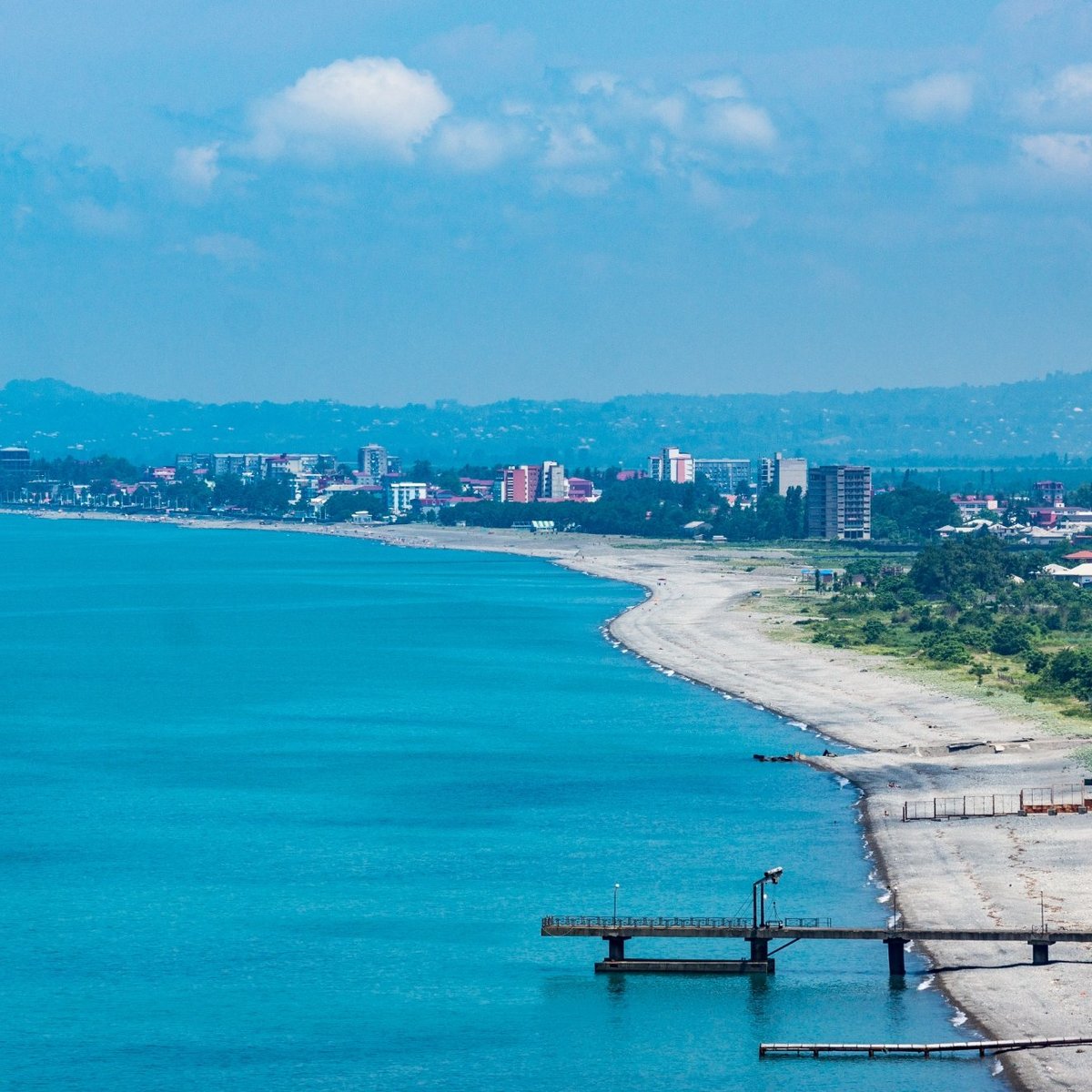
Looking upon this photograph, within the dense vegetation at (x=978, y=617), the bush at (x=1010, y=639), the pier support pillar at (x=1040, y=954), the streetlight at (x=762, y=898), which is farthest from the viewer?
the bush at (x=1010, y=639)

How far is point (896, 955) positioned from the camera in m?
37.1

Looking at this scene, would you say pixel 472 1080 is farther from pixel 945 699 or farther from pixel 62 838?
pixel 945 699

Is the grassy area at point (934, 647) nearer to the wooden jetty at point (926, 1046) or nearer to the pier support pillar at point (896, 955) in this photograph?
the pier support pillar at point (896, 955)

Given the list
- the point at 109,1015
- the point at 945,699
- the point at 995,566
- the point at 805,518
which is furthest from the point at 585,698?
the point at 805,518

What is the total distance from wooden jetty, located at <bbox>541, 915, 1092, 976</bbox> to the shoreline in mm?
504

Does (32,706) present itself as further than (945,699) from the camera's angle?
Yes

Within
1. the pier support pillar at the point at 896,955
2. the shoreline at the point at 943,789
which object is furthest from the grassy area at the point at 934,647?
the pier support pillar at the point at 896,955

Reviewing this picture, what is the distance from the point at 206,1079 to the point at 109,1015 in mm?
3763

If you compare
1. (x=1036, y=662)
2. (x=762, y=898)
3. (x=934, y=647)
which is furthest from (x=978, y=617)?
(x=762, y=898)

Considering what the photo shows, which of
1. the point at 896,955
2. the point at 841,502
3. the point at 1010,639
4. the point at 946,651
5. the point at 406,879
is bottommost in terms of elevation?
the point at 406,879

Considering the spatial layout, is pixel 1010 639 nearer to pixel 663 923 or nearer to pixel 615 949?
pixel 663 923

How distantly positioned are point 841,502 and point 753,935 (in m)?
144

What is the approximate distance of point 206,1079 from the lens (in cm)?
3278

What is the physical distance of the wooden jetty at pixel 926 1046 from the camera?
3284cm
